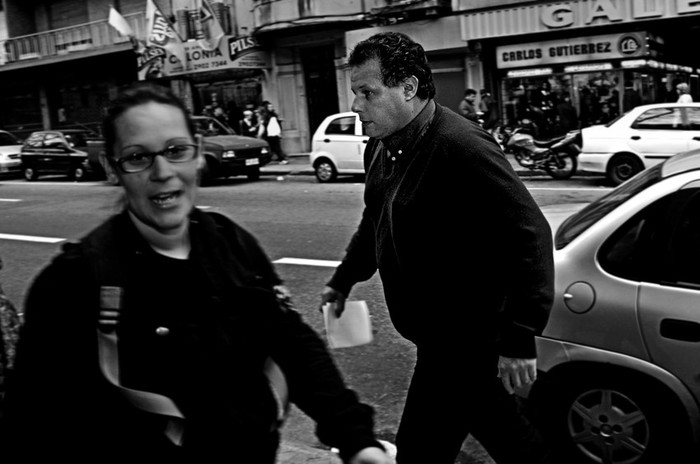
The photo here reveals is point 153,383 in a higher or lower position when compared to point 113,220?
lower

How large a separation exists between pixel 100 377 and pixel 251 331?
344mm

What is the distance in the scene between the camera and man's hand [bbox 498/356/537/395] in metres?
2.64

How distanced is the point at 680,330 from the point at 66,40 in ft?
110

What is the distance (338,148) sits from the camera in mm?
16828

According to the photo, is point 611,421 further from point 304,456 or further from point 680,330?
point 304,456

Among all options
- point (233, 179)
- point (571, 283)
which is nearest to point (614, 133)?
point (233, 179)

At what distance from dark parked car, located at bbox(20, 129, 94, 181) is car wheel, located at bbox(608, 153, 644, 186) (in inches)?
538

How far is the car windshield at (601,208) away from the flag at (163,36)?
78.0 feet

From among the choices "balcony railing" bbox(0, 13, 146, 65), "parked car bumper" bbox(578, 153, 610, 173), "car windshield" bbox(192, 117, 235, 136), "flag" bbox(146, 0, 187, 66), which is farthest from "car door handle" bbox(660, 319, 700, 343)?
"balcony railing" bbox(0, 13, 146, 65)

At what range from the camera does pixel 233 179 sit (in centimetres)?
1983

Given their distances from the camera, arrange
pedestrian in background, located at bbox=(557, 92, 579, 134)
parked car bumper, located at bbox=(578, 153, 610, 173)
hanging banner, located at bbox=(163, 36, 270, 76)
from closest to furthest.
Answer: parked car bumper, located at bbox=(578, 153, 610, 173) → pedestrian in background, located at bbox=(557, 92, 579, 134) → hanging banner, located at bbox=(163, 36, 270, 76)

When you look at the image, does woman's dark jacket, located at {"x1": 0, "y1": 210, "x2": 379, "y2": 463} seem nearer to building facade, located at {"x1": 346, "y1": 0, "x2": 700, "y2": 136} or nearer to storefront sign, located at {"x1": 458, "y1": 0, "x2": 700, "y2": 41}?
building facade, located at {"x1": 346, "y1": 0, "x2": 700, "y2": 136}

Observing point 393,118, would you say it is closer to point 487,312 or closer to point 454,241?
point 454,241

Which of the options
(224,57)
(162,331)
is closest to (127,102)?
(162,331)
